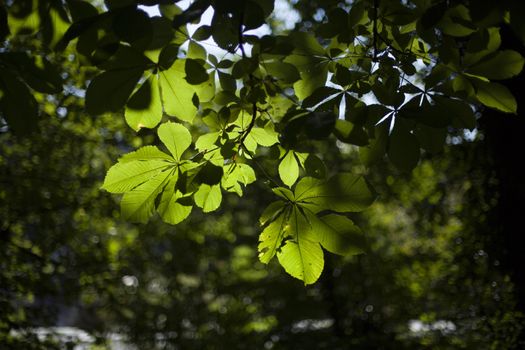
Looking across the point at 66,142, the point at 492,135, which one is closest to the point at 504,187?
the point at 492,135

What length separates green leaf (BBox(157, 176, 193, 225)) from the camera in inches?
42.8

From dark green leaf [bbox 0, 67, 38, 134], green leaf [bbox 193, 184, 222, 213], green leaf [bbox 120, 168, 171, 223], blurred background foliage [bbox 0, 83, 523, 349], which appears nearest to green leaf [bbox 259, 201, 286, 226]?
green leaf [bbox 193, 184, 222, 213]

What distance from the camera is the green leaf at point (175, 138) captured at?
108cm

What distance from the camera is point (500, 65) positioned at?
1.10m

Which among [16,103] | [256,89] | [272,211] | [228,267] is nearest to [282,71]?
[256,89]

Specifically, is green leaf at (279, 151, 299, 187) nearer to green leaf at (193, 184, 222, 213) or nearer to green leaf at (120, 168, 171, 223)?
green leaf at (193, 184, 222, 213)

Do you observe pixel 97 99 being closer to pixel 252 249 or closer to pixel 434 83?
pixel 434 83

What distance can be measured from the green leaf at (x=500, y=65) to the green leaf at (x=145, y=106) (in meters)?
0.67

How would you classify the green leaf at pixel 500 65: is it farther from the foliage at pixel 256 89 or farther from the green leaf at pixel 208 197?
the green leaf at pixel 208 197

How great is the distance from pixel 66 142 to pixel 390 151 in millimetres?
3413

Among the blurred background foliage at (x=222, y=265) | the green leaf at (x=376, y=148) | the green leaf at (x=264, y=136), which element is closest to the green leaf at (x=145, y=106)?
the green leaf at (x=264, y=136)

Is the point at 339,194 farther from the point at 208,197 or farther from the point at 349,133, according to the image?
the point at 208,197

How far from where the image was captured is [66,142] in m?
4.01

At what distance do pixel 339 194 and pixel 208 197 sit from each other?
0.98 feet
